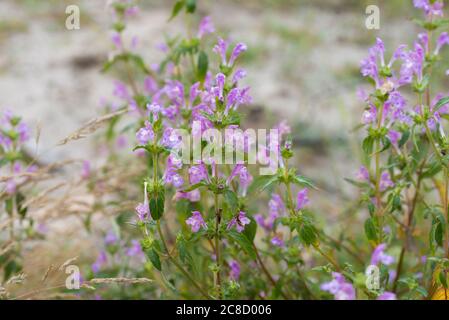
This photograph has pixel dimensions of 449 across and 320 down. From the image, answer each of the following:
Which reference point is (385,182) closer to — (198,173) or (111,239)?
(198,173)

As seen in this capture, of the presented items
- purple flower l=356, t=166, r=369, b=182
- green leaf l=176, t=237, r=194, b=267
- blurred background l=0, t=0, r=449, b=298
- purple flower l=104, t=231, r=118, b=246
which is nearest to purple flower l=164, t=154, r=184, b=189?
green leaf l=176, t=237, r=194, b=267

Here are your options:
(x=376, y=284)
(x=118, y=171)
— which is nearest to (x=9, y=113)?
(x=118, y=171)

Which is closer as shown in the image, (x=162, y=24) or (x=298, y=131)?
(x=298, y=131)

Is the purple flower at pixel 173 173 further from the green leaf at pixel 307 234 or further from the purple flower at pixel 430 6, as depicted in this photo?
the purple flower at pixel 430 6

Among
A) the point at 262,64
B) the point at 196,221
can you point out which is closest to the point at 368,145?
the point at 196,221

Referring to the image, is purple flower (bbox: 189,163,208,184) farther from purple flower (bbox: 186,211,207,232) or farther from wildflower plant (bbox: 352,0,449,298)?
wildflower plant (bbox: 352,0,449,298)

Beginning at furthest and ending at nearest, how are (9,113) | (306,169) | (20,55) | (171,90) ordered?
(20,55) < (306,169) < (9,113) < (171,90)
